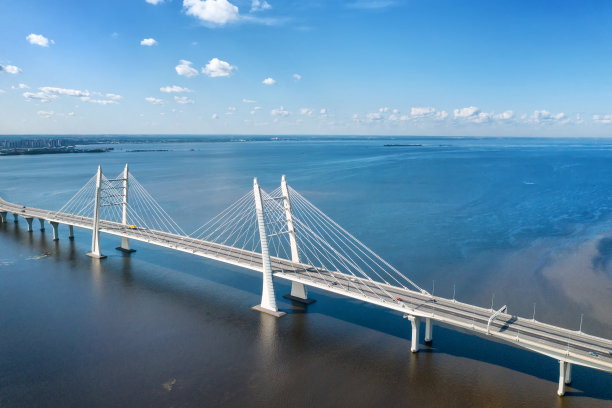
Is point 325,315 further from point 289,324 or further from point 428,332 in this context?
point 428,332

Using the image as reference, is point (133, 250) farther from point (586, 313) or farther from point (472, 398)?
point (586, 313)

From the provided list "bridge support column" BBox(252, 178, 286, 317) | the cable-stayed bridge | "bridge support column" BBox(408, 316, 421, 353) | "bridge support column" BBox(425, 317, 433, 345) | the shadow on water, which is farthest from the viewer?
"bridge support column" BBox(252, 178, 286, 317)

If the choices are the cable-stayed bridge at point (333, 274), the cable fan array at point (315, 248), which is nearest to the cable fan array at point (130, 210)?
the cable-stayed bridge at point (333, 274)

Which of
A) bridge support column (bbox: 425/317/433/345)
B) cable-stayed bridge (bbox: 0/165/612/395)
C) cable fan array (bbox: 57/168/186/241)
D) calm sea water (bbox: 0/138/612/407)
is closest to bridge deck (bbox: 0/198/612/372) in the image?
cable-stayed bridge (bbox: 0/165/612/395)

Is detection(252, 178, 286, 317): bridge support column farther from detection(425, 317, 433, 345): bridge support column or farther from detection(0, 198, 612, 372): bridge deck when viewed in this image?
detection(425, 317, 433, 345): bridge support column

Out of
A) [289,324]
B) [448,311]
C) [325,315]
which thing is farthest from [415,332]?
[289,324]

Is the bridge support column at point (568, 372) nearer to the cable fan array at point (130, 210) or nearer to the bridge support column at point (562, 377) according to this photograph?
the bridge support column at point (562, 377)

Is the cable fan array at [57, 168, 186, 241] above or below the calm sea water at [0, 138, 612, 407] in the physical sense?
above
